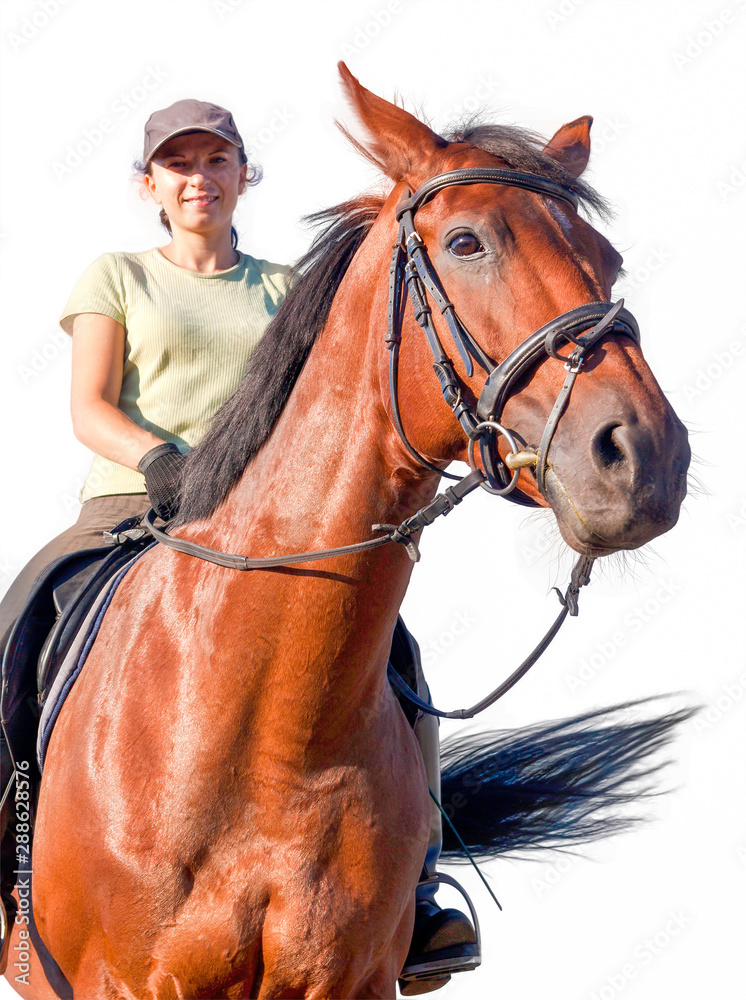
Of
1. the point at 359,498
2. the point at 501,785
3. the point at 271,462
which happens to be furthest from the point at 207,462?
the point at 501,785

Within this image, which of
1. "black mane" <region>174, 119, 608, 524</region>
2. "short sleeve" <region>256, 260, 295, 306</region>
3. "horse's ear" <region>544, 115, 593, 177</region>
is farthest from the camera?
"short sleeve" <region>256, 260, 295, 306</region>

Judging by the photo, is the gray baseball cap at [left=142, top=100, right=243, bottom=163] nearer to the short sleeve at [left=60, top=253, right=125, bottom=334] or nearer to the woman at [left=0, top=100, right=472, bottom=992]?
the woman at [left=0, top=100, right=472, bottom=992]

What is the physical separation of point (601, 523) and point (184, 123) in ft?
9.85

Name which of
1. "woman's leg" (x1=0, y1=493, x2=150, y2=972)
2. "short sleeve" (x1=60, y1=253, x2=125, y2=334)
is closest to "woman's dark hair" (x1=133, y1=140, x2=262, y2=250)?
"short sleeve" (x1=60, y1=253, x2=125, y2=334)

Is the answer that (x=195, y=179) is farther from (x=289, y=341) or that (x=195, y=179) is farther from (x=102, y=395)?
(x=289, y=341)

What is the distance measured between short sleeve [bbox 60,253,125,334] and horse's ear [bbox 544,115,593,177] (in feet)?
6.35

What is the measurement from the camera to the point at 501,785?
5.76 meters

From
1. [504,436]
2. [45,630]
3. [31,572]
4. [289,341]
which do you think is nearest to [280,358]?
[289,341]

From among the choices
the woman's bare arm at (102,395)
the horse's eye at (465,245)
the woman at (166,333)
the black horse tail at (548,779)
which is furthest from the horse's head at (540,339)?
the black horse tail at (548,779)

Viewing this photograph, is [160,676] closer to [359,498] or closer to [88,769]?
[88,769]

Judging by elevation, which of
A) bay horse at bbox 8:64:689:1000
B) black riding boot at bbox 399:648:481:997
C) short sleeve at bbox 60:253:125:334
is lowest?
black riding boot at bbox 399:648:481:997

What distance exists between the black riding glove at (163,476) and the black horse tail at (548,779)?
2766mm

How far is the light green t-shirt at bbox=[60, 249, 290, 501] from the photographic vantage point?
172 inches

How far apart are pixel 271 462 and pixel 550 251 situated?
3.62 ft
